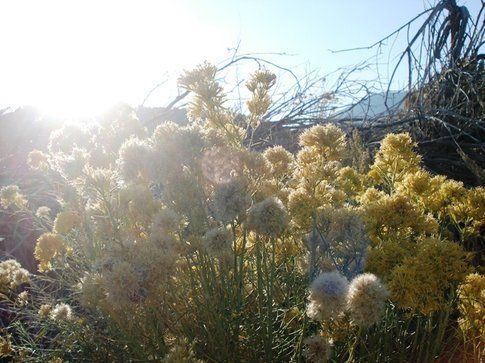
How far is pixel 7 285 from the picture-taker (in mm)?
2865

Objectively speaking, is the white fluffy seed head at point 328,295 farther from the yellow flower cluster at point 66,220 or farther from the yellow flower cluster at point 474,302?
the yellow flower cluster at point 66,220

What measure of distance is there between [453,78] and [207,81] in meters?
4.36

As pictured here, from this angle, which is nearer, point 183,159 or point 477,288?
point 183,159

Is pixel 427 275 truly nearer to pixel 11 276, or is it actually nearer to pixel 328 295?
pixel 328 295

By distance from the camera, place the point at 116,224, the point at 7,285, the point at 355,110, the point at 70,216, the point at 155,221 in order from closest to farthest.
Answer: the point at 155,221 → the point at 116,224 → the point at 70,216 → the point at 7,285 → the point at 355,110

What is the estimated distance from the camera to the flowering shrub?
5.51ft

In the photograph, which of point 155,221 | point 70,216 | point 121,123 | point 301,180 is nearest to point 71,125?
point 121,123

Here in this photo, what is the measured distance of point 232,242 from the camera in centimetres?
203

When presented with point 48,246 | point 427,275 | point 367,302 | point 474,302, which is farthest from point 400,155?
point 48,246

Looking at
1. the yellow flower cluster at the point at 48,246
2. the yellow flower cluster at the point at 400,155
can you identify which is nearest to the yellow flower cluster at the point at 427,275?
the yellow flower cluster at the point at 400,155

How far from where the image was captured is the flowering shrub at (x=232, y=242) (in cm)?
168

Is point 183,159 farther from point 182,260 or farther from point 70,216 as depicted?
point 70,216

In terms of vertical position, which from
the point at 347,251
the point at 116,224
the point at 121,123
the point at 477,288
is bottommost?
the point at 477,288

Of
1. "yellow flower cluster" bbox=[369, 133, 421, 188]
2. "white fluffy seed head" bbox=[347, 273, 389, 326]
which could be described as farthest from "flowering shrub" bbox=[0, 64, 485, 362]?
"yellow flower cluster" bbox=[369, 133, 421, 188]
